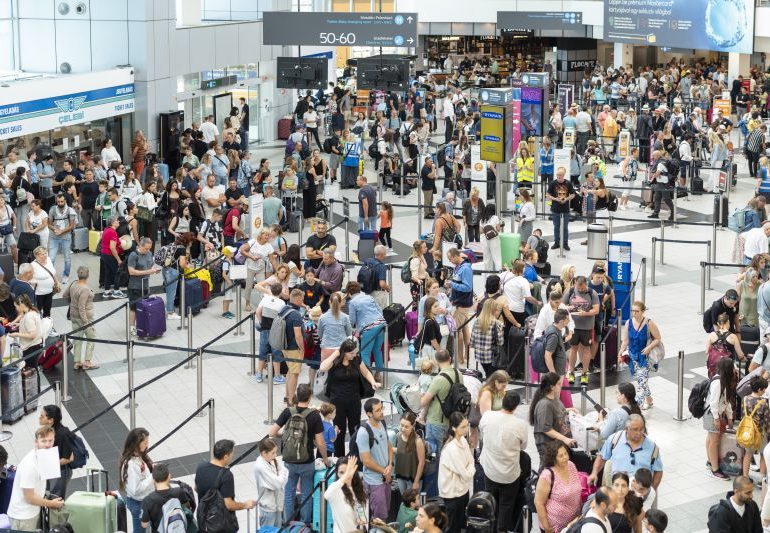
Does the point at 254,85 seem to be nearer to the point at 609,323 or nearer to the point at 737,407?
the point at 609,323

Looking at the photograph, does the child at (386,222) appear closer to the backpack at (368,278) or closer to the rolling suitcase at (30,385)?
the backpack at (368,278)

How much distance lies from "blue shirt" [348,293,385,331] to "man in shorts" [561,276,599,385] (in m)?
2.18

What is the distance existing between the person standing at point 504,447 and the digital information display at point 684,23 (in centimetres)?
3458

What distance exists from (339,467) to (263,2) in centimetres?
2882

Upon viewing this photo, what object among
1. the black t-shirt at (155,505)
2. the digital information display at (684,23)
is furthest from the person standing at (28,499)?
the digital information display at (684,23)

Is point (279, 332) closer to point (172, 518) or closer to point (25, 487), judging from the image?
point (25, 487)

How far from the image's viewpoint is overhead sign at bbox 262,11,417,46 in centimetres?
3400

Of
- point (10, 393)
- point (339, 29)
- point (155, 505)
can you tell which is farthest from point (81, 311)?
point (339, 29)

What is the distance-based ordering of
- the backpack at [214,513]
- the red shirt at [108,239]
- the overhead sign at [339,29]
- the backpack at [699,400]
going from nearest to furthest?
the backpack at [214,513], the backpack at [699,400], the red shirt at [108,239], the overhead sign at [339,29]

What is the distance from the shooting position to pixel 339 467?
372 inches

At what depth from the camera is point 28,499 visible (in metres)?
9.70

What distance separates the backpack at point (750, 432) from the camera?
37.0 feet

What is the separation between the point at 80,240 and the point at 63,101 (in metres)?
4.13

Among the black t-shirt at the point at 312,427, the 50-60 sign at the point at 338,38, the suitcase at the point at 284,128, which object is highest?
the 50-60 sign at the point at 338,38
